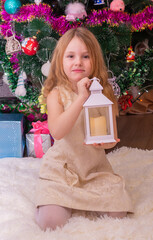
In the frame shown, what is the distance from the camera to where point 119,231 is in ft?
3.29

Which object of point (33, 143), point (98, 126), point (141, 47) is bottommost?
point (33, 143)

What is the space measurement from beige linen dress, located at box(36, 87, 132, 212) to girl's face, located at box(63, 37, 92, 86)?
9 centimetres

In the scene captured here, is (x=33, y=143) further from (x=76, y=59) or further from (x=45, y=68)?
(x=76, y=59)

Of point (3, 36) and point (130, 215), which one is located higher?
point (3, 36)

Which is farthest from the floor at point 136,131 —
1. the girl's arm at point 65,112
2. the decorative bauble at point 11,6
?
the decorative bauble at point 11,6

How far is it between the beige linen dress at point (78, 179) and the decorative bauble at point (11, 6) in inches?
32.1

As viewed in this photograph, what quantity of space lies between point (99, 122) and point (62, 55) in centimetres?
35

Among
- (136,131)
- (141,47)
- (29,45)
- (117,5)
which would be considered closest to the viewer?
(29,45)

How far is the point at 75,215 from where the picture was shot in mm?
1142

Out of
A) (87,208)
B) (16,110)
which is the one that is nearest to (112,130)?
(87,208)

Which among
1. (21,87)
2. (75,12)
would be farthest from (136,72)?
(21,87)

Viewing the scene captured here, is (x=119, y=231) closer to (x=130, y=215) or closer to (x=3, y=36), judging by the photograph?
(x=130, y=215)

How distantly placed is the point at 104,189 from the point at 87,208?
101mm

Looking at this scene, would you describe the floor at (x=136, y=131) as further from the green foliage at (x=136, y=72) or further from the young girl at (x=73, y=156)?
the young girl at (x=73, y=156)
